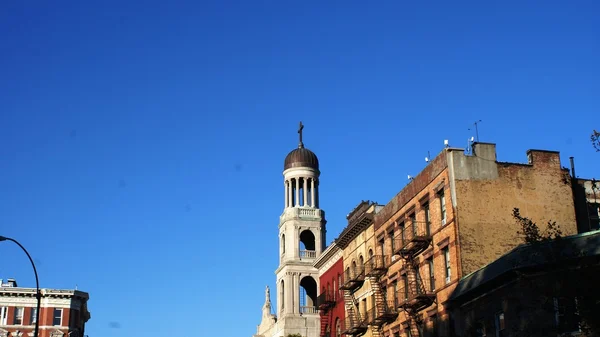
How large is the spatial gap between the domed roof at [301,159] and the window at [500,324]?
47801 millimetres

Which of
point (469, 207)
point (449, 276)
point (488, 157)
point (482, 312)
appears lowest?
point (482, 312)

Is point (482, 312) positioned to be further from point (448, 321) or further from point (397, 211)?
point (397, 211)

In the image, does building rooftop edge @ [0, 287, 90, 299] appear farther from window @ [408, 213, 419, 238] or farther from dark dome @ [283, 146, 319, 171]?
window @ [408, 213, 419, 238]

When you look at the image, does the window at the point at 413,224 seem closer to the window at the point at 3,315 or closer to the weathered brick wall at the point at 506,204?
the weathered brick wall at the point at 506,204

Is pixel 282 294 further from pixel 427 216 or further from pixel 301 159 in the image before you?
pixel 427 216

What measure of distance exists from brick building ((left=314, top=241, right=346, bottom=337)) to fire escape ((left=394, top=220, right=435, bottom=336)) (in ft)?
50.8

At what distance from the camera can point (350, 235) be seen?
6769 cm

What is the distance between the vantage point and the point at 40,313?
10444 centimetres

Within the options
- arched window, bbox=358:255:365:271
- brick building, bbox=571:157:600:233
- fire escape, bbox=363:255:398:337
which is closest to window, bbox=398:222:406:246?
fire escape, bbox=363:255:398:337

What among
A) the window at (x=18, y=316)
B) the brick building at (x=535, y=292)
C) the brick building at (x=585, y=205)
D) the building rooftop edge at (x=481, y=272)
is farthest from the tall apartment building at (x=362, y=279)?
the window at (x=18, y=316)

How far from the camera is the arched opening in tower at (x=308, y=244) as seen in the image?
8656 centimetres

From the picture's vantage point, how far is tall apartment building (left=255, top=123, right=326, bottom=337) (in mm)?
84125

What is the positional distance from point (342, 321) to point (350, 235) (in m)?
7.39

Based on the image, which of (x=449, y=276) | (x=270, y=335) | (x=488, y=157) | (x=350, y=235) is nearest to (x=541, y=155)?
(x=488, y=157)
